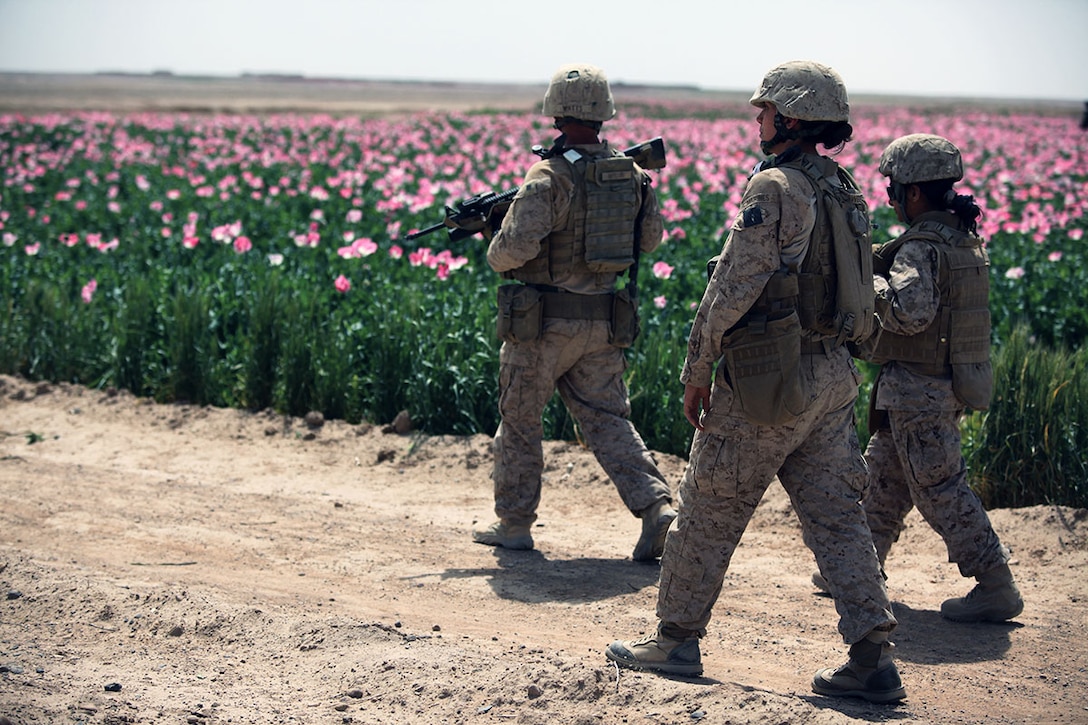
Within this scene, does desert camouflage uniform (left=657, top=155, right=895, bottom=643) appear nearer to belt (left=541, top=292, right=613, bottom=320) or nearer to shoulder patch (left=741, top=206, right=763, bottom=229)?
shoulder patch (left=741, top=206, right=763, bottom=229)

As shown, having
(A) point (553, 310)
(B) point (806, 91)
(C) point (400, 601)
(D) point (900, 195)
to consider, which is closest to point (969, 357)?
(D) point (900, 195)

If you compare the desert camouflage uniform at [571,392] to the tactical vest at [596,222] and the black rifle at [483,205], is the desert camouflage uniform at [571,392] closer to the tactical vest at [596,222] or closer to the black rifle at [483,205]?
the tactical vest at [596,222]

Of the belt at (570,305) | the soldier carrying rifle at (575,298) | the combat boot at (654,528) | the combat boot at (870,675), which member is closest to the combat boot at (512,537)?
the soldier carrying rifle at (575,298)

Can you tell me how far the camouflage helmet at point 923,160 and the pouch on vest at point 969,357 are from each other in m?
0.55

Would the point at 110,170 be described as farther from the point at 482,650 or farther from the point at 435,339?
the point at 482,650

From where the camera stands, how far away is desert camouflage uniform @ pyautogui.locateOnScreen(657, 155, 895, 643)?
3.77 m

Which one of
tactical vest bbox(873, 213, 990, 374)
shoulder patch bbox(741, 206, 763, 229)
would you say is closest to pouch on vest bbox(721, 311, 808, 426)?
→ shoulder patch bbox(741, 206, 763, 229)

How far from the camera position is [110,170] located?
18438 mm

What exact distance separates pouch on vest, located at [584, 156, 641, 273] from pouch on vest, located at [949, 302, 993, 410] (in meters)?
1.49

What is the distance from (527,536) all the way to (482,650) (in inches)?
64.2

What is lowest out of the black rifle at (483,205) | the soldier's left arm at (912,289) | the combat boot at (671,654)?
the combat boot at (671,654)

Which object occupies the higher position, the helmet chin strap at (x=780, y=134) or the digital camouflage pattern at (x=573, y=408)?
the helmet chin strap at (x=780, y=134)

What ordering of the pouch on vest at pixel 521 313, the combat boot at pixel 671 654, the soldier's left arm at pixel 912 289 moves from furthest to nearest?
the pouch on vest at pixel 521 313
the soldier's left arm at pixel 912 289
the combat boot at pixel 671 654

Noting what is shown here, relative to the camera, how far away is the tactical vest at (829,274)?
12.6ft
